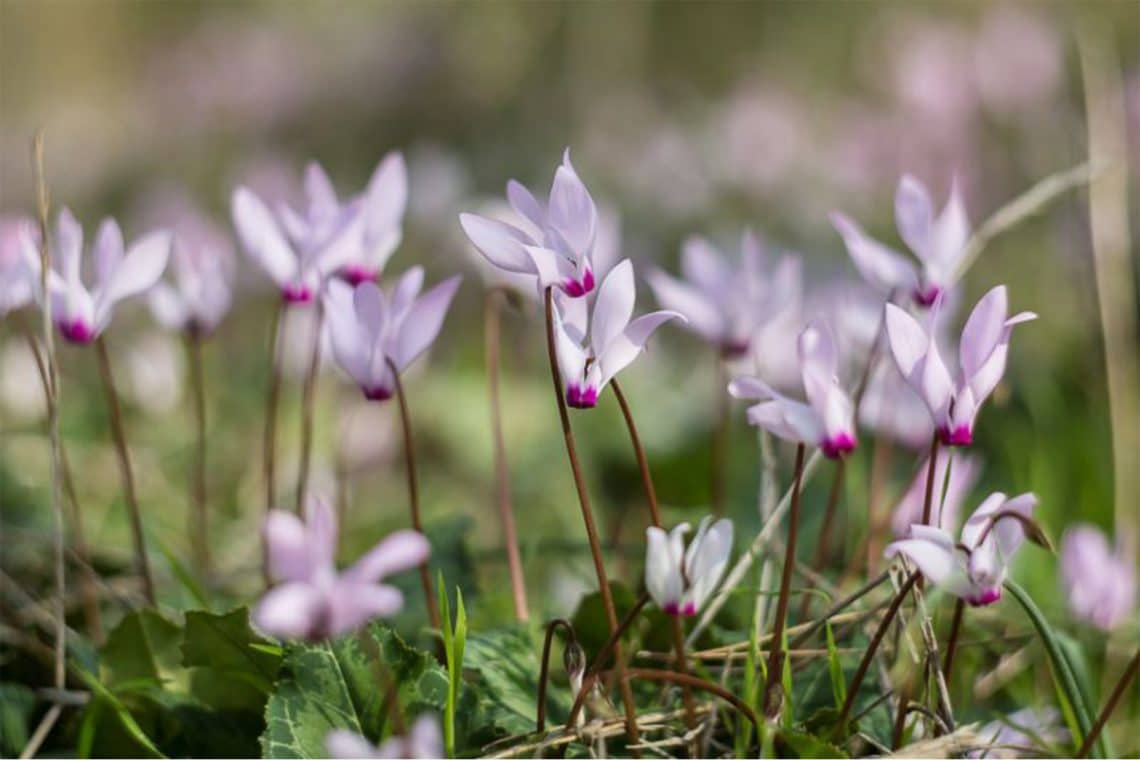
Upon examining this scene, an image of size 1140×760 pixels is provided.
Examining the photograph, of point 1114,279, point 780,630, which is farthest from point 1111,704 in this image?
point 1114,279

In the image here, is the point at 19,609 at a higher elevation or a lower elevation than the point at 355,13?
lower

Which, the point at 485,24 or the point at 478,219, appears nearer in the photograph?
the point at 478,219

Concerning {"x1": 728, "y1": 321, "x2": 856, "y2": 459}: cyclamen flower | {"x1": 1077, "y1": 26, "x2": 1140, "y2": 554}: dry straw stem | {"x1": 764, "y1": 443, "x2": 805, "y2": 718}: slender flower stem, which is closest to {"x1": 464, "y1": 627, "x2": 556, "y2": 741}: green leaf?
{"x1": 764, "y1": 443, "x2": 805, "y2": 718}: slender flower stem

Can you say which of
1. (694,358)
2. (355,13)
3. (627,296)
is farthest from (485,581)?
(355,13)

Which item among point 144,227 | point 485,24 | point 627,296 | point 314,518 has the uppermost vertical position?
point 485,24

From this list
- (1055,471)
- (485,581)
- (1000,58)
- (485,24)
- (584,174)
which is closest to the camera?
(485,581)

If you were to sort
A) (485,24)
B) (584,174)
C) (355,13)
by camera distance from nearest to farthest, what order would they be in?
(584,174) < (485,24) < (355,13)

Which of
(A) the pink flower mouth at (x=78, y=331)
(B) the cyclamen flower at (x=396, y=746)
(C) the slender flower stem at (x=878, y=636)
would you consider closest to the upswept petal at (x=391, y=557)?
(B) the cyclamen flower at (x=396, y=746)

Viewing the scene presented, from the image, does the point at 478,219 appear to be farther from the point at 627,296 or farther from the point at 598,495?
the point at 598,495
